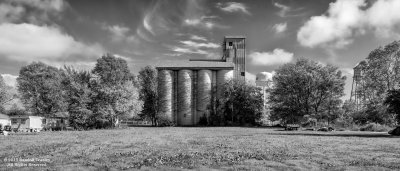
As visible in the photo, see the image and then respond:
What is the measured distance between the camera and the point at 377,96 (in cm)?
4562

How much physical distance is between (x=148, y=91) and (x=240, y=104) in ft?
81.7

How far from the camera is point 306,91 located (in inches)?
2351

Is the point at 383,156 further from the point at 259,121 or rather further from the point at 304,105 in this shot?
the point at 259,121

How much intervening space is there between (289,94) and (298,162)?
51720 millimetres

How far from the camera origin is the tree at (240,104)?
68.2 meters

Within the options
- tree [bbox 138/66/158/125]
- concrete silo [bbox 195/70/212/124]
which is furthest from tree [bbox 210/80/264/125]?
tree [bbox 138/66/158/125]

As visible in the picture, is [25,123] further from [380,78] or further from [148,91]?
[380,78]

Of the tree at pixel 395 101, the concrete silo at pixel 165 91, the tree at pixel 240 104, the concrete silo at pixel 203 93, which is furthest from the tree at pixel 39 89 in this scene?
the tree at pixel 395 101

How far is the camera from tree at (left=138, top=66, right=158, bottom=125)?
71562mm

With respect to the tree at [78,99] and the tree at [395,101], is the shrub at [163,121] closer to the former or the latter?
the tree at [78,99]

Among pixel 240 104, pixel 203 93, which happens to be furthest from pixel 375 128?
pixel 203 93

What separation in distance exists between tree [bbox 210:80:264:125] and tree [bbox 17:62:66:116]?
39.0 meters

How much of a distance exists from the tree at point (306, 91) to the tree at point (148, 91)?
1224 inches

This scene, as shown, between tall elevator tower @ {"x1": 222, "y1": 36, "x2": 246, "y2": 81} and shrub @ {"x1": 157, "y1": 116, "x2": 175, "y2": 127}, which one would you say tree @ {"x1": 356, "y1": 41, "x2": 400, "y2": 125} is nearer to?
shrub @ {"x1": 157, "y1": 116, "x2": 175, "y2": 127}
